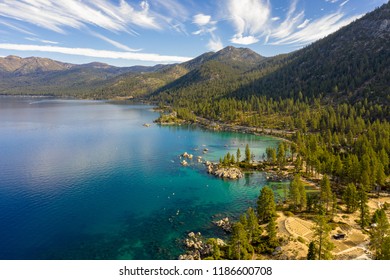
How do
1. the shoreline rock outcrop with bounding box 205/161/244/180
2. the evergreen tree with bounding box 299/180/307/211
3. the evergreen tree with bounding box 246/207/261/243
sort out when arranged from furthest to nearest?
1. the shoreline rock outcrop with bounding box 205/161/244/180
2. the evergreen tree with bounding box 299/180/307/211
3. the evergreen tree with bounding box 246/207/261/243

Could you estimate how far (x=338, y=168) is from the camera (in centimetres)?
9500

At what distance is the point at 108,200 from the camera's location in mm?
88688

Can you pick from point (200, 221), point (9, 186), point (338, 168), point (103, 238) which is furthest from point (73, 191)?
point (338, 168)

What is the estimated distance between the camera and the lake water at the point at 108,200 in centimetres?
6319

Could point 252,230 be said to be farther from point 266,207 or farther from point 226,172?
point 226,172

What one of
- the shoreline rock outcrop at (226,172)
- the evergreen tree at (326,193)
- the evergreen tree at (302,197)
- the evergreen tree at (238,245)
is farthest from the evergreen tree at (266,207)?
the shoreline rock outcrop at (226,172)

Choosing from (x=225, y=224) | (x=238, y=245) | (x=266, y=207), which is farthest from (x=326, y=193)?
(x=238, y=245)

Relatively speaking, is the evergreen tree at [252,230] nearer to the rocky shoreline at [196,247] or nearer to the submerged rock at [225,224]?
the rocky shoreline at [196,247]

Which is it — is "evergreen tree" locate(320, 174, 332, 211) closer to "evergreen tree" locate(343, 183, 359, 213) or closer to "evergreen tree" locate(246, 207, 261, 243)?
"evergreen tree" locate(343, 183, 359, 213)

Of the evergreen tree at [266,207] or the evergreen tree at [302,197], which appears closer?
the evergreen tree at [266,207]

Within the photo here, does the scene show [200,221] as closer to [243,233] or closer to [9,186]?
[243,233]

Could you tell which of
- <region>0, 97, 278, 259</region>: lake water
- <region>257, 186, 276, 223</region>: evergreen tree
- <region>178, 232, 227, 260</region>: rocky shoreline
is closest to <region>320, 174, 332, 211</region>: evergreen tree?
<region>257, 186, 276, 223</region>: evergreen tree

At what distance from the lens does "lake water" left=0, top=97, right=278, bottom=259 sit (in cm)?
6319

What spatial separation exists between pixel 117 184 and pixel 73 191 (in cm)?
1579
